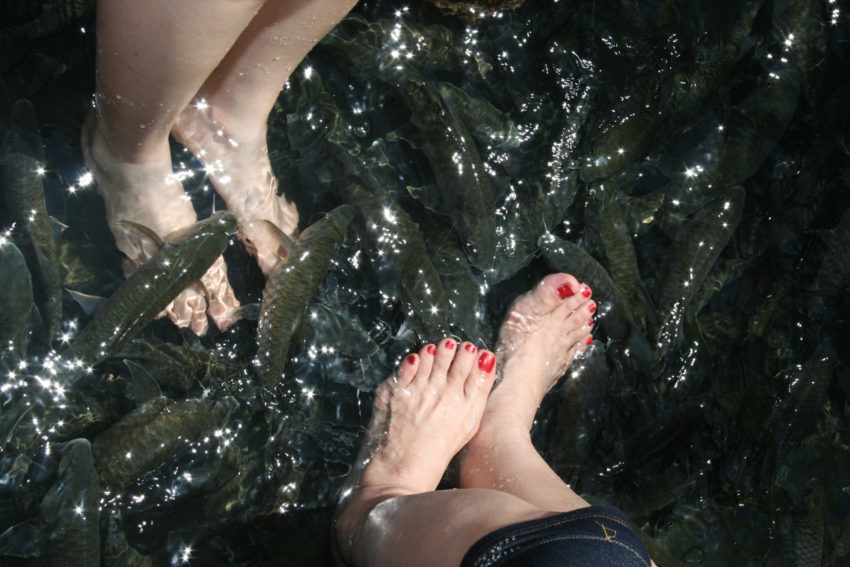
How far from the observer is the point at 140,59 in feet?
5.37

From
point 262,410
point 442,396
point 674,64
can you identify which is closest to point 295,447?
point 262,410

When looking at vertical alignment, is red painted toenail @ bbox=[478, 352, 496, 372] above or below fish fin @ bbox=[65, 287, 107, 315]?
below

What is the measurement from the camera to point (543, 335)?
272 cm

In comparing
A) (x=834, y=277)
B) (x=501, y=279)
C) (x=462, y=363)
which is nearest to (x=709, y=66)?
(x=834, y=277)

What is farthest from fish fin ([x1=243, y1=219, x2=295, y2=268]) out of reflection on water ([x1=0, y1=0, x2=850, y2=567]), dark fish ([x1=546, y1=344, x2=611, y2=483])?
dark fish ([x1=546, y1=344, x2=611, y2=483])

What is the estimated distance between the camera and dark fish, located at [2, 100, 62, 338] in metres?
2.26

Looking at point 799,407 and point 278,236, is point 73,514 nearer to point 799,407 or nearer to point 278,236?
point 278,236

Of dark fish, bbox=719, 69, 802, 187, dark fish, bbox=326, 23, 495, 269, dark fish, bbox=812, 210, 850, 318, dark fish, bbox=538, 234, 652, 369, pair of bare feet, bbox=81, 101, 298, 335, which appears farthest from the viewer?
dark fish, bbox=719, 69, 802, 187

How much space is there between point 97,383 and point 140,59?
114cm

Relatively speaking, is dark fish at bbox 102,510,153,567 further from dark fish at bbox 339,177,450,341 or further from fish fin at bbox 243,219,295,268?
dark fish at bbox 339,177,450,341

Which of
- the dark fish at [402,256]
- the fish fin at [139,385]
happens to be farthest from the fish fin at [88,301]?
the dark fish at [402,256]

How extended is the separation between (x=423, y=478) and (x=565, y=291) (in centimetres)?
102

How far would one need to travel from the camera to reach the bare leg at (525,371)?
2293 millimetres

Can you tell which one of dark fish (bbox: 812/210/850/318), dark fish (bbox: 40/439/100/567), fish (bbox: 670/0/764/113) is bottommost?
dark fish (bbox: 40/439/100/567)
